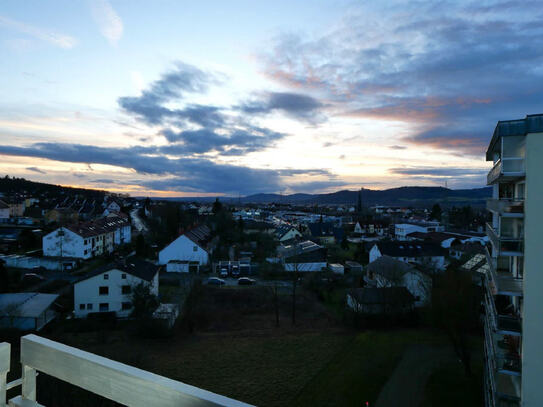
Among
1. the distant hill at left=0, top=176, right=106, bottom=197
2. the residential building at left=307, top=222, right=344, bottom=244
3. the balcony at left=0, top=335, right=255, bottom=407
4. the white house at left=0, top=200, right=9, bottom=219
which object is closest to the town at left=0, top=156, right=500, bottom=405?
the balcony at left=0, top=335, right=255, bottom=407

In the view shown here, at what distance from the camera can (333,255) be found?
3158cm

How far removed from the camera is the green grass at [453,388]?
33.3 ft

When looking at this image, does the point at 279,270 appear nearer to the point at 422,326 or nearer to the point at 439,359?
the point at 422,326

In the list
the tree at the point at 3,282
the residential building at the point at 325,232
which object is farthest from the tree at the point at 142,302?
the residential building at the point at 325,232

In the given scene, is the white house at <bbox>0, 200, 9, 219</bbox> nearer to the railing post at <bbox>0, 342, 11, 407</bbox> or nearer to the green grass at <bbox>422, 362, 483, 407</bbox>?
the green grass at <bbox>422, 362, 483, 407</bbox>

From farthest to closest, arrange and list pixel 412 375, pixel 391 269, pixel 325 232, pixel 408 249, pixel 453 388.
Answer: pixel 325 232 → pixel 408 249 → pixel 391 269 → pixel 412 375 → pixel 453 388

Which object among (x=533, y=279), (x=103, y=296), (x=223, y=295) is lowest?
(x=223, y=295)

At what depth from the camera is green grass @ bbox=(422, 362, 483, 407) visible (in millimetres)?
10141

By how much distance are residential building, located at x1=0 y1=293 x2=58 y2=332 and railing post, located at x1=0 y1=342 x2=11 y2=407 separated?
16665mm

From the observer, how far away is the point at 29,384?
108cm

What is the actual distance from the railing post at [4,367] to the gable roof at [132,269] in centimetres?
1766

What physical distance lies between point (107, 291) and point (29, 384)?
1806 cm

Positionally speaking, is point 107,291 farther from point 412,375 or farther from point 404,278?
point 404,278

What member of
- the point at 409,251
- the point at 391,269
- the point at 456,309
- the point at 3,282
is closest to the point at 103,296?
the point at 3,282
